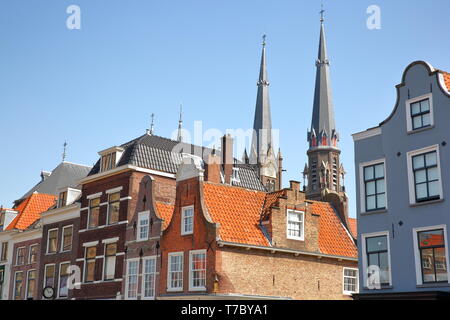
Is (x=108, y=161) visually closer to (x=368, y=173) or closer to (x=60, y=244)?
(x=60, y=244)

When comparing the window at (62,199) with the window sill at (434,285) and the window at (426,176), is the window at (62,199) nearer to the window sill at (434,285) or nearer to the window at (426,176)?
the window at (426,176)

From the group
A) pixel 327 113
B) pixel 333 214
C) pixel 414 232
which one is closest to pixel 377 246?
pixel 414 232

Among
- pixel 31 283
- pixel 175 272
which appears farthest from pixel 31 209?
pixel 175 272

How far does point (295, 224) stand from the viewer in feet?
98.2

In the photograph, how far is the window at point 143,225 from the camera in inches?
1219

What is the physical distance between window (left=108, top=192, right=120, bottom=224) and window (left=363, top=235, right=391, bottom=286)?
1662 cm

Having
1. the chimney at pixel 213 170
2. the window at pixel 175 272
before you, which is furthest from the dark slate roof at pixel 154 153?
the window at pixel 175 272

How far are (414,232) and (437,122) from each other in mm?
4285

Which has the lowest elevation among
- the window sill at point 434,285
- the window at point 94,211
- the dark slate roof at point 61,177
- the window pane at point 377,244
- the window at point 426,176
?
the window sill at point 434,285

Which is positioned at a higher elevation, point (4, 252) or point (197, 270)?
point (4, 252)

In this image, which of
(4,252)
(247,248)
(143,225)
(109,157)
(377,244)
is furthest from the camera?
(4,252)

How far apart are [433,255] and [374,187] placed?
3.97 meters

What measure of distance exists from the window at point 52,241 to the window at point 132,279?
1111cm

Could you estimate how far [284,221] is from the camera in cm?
2936
